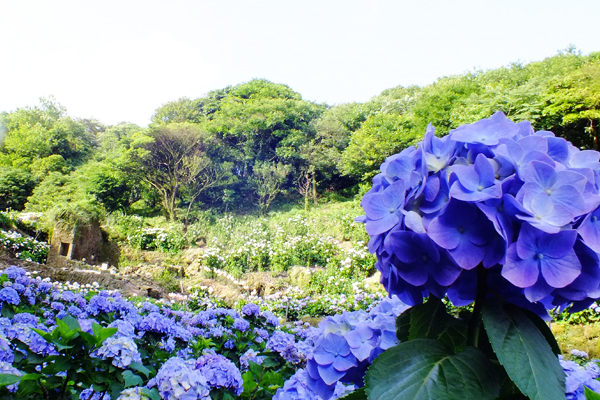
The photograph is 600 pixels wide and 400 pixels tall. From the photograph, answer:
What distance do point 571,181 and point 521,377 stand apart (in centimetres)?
27

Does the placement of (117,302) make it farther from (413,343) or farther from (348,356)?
(413,343)

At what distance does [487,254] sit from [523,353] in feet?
0.42

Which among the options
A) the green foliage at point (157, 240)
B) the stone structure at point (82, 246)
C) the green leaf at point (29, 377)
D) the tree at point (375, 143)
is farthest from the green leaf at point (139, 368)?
the tree at point (375, 143)

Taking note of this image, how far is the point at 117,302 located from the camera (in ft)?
5.36

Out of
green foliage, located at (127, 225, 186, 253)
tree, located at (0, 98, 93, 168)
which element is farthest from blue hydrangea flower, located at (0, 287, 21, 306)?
tree, located at (0, 98, 93, 168)

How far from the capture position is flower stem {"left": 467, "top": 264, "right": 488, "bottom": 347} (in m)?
0.55

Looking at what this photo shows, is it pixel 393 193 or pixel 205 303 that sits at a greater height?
pixel 393 193

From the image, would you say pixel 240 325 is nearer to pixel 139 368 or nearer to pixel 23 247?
pixel 139 368

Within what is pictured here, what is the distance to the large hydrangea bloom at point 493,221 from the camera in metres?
0.48

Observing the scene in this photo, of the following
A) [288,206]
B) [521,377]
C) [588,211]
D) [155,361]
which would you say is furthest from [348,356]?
[288,206]

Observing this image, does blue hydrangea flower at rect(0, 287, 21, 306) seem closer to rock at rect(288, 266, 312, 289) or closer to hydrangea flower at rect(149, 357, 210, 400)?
hydrangea flower at rect(149, 357, 210, 400)

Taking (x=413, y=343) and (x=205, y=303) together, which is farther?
(x=205, y=303)

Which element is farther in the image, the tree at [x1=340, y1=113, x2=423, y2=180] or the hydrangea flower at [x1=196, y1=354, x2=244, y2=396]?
the tree at [x1=340, y1=113, x2=423, y2=180]

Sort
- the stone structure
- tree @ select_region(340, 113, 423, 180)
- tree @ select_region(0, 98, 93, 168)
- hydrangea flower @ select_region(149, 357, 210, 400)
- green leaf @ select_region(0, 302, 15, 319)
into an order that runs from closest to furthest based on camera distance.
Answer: hydrangea flower @ select_region(149, 357, 210, 400) < green leaf @ select_region(0, 302, 15, 319) < the stone structure < tree @ select_region(340, 113, 423, 180) < tree @ select_region(0, 98, 93, 168)
